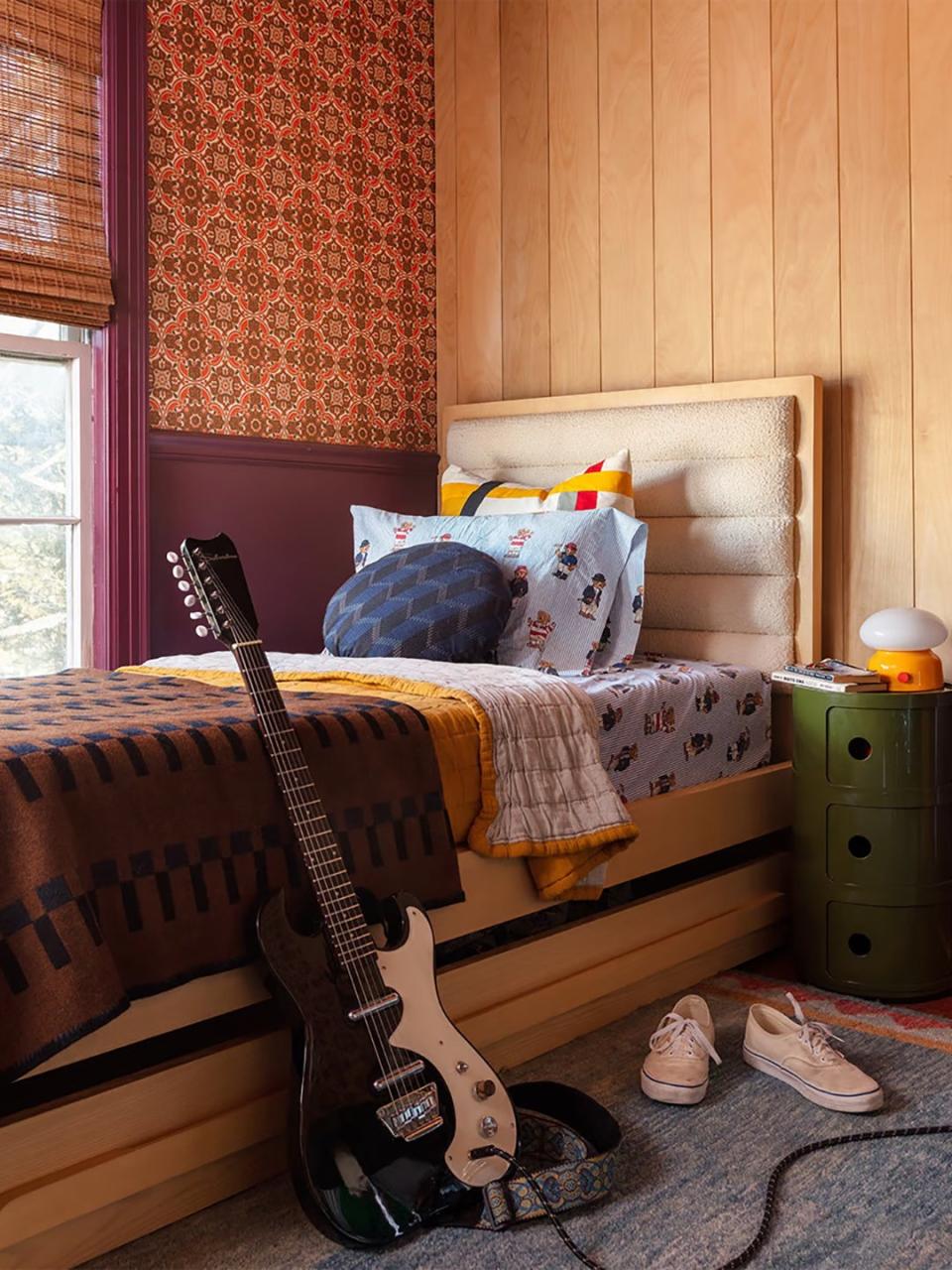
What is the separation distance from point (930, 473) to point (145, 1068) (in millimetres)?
2111

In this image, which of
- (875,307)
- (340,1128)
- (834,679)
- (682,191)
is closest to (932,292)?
(875,307)

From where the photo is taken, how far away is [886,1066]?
2.16 metres

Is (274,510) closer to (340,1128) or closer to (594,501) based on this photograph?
(594,501)

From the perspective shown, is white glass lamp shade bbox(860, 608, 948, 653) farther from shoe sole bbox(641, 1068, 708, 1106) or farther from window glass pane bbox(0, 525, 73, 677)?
window glass pane bbox(0, 525, 73, 677)

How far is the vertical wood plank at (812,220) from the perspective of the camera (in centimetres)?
300

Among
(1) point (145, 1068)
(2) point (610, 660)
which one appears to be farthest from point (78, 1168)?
(2) point (610, 660)

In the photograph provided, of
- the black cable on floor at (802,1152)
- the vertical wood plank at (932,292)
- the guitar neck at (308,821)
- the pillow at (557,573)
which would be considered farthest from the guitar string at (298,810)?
the vertical wood plank at (932,292)

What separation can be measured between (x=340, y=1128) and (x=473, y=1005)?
511 millimetres

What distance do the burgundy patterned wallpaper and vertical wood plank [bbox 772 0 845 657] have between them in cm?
111

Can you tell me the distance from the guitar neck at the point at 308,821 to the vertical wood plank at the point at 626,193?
1.89 metres

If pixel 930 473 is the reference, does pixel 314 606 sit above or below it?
below

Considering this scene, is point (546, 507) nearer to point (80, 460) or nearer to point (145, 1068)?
point (80, 460)

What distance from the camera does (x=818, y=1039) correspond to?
2.10m

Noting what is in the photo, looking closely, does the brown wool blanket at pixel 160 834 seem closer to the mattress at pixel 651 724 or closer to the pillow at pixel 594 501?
the mattress at pixel 651 724
